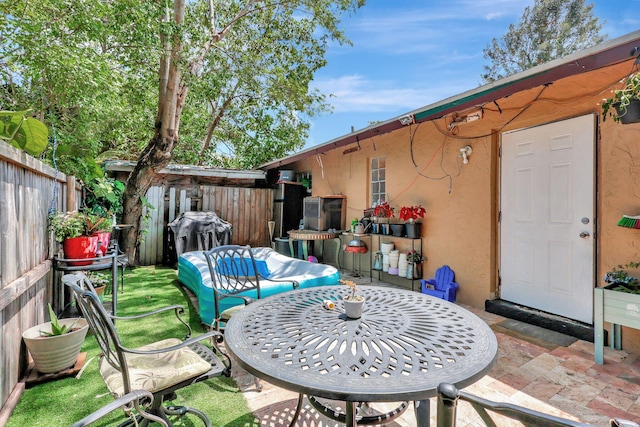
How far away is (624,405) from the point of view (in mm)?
2045

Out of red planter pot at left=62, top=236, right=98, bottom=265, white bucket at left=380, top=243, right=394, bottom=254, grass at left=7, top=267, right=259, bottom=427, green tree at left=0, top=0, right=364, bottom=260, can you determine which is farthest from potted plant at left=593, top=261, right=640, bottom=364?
green tree at left=0, top=0, right=364, bottom=260

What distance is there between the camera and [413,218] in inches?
184

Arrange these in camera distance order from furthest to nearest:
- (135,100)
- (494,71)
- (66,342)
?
(494,71) < (135,100) < (66,342)

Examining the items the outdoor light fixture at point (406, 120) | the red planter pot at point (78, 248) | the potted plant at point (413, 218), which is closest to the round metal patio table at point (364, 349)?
the red planter pot at point (78, 248)

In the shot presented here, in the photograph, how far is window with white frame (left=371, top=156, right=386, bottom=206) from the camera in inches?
224

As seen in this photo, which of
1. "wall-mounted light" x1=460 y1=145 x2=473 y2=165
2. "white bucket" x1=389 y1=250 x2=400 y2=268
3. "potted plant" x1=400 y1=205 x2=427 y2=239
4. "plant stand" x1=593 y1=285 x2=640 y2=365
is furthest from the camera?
"white bucket" x1=389 y1=250 x2=400 y2=268

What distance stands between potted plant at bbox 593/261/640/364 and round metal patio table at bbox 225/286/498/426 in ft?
6.12

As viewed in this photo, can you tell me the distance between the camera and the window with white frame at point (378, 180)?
5.70 meters

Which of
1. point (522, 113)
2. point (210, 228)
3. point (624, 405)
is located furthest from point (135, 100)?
point (624, 405)

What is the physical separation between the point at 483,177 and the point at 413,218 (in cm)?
112

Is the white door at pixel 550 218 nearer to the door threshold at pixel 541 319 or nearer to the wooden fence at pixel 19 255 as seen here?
the door threshold at pixel 541 319

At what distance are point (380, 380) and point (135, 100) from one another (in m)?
7.01

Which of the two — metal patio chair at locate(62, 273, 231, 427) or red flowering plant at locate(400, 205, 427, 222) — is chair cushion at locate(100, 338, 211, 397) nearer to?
metal patio chair at locate(62, 273, 231, 427)

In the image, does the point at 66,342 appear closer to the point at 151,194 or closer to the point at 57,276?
the point at 57,276
